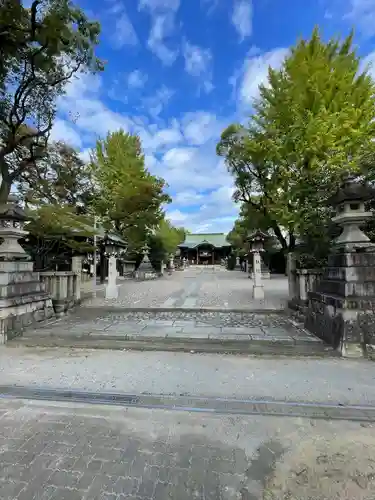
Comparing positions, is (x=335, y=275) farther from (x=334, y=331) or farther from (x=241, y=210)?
(x=241, y=210)

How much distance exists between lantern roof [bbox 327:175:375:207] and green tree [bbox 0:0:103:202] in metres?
8.01

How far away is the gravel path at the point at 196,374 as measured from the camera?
10.5ft

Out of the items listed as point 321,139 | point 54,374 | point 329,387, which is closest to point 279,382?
point 329,387

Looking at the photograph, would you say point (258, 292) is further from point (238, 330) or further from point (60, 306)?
point (60, 306)

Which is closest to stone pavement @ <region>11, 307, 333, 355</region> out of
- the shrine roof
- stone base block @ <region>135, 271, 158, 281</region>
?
stone base block @ <region>135, 271, 158, 281</region>

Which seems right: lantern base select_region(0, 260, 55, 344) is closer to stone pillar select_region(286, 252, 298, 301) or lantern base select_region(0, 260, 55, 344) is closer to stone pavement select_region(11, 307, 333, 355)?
stone pavement select_region(11, 307, 333, 355)

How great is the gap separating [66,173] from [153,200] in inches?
248

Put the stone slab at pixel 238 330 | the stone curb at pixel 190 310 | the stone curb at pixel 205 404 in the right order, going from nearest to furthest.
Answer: the stone curb at pixel 205 404 → the stone slab at pixel 238 330 → the stone curb at pixel 190 310

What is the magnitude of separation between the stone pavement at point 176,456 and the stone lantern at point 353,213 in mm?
3008

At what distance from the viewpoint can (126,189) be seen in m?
18.4

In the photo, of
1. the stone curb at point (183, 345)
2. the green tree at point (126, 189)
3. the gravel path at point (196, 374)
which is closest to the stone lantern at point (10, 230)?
the stone curb at point (183, 345)

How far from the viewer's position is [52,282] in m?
7.46

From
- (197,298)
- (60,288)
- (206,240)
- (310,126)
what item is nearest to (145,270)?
(197,298)

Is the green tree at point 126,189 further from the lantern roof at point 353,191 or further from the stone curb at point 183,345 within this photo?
the lantern roof at point 353,191
